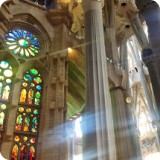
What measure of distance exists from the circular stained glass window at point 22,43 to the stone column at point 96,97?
425 cm

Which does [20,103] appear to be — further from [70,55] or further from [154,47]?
[154,47]

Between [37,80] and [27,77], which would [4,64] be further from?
[37,80]

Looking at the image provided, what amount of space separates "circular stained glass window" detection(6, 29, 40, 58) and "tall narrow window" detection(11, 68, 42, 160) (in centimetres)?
74

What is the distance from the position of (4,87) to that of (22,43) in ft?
7.00

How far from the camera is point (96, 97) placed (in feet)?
15.3

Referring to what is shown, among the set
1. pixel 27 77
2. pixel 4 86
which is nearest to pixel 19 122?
pixel 4 86

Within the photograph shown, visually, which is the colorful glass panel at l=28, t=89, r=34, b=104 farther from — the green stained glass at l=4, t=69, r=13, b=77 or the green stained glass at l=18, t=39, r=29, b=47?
the green stained glass at l=18, t=39, r=29, b=47

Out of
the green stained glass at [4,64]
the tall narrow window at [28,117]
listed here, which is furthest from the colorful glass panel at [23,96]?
the green stained glass at [4,64]

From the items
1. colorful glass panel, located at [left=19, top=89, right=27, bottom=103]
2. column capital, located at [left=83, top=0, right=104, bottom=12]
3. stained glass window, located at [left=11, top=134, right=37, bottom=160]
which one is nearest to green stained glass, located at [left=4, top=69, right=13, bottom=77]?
colorful glass panel, located at [left=19, top=89, right=27, bottom=103]

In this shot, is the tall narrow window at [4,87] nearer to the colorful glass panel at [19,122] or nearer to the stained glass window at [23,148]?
the colorful glass panel at [19,122]

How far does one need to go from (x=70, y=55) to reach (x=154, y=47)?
6.20m

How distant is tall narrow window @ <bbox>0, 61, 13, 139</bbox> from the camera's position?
803cm

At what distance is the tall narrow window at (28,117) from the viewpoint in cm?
780

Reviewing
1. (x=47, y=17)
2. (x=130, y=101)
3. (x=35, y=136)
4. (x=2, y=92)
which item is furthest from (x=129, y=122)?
(x=47, y=17)
